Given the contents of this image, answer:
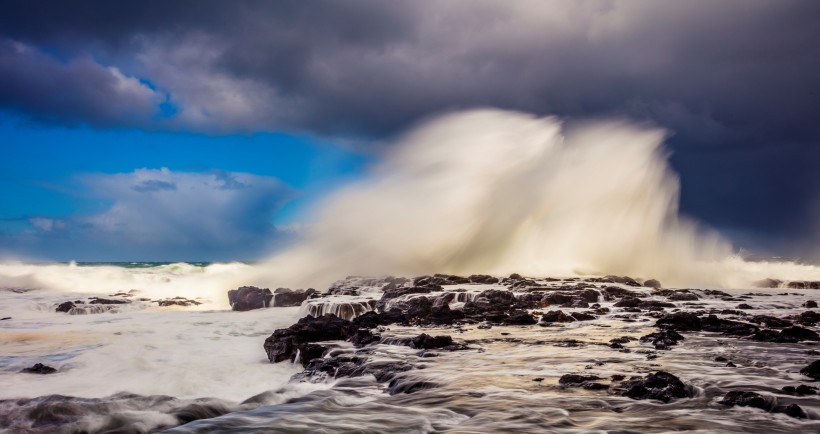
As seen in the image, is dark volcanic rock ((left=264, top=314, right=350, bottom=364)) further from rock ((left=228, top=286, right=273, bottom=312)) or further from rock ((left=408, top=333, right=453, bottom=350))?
rock ((left=228, top=286, right=273, bottom=312))

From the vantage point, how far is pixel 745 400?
5.86 metres

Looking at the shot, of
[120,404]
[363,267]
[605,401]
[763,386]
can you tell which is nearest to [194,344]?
[120,404]

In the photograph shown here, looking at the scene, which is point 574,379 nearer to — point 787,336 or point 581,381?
point 581,381

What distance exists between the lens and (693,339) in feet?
36.5

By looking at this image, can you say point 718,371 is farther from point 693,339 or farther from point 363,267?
point 363,267

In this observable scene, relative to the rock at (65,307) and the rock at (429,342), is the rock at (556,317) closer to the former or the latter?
the rock at (429,342)

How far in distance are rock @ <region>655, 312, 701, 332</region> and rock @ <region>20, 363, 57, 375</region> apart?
47.7 feet

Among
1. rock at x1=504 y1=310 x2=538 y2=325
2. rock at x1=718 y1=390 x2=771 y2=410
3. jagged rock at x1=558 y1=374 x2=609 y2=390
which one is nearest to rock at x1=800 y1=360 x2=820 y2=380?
rock at x1=718 y1=390 x2=771 y2=410

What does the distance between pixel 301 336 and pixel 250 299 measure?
16.7 metres

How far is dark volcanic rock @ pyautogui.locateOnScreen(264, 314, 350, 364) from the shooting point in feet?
40.1

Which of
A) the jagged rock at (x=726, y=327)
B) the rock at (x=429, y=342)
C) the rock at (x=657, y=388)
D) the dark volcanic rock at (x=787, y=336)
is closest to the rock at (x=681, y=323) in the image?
the jagged rock at (x=726, y=327)

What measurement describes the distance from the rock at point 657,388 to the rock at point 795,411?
3.38ft

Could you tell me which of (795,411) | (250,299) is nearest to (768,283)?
(250,299)

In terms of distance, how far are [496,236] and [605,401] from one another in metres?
30.1
